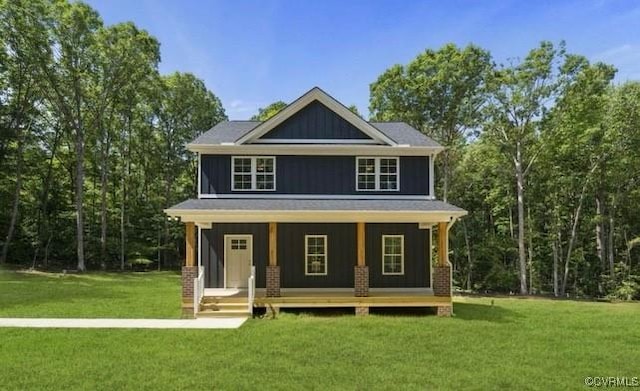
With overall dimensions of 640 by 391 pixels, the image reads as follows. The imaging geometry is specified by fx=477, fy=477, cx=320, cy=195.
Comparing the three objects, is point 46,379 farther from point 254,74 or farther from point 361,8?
point 254,74

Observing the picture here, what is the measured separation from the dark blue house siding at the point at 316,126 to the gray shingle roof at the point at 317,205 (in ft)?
7.33

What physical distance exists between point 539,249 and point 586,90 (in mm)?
11018

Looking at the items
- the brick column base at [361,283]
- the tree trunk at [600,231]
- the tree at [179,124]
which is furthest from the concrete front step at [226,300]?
the tree at [179,124]

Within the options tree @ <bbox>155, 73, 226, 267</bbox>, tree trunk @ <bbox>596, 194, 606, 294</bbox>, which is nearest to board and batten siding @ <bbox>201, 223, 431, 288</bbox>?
tree trunk @ <bbox>596, 194, 606, 294</bbox>

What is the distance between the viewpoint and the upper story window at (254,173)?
623 inches

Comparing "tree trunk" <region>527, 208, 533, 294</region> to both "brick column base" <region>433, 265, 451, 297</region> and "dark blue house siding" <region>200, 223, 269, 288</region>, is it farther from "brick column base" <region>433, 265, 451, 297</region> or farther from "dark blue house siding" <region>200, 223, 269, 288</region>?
"dark blue house siding" <region>200, 223, 269, 288</region>

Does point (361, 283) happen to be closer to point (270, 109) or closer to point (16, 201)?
point (16, 201)

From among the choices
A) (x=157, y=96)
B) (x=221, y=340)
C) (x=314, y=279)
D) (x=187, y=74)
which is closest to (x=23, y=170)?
(x=157, y=96)

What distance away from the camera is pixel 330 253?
1578 cm

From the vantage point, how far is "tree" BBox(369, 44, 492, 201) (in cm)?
2586

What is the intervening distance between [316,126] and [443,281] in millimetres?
6492

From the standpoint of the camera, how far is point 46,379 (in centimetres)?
703

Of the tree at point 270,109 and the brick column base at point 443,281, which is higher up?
the tree at point 270,109

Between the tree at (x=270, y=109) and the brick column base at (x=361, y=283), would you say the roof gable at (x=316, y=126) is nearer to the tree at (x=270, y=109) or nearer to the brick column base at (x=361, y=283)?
the brick column base at (x=361, y=283)
